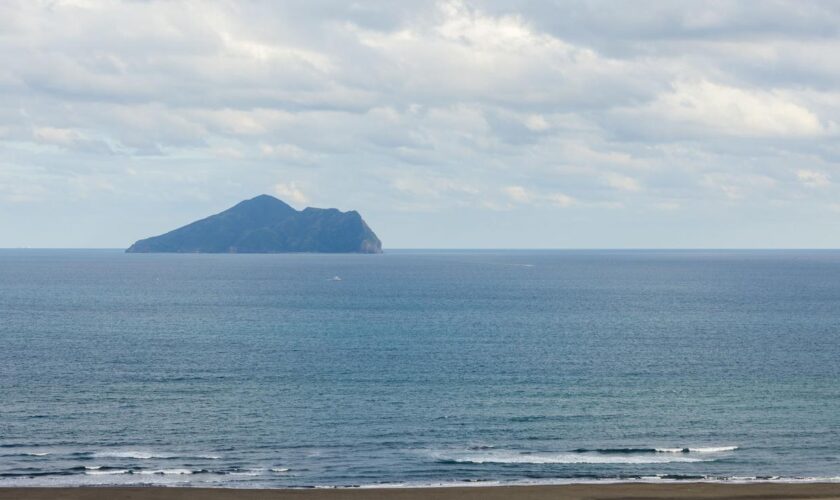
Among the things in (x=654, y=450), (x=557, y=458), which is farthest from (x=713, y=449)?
(x=557, y=458)

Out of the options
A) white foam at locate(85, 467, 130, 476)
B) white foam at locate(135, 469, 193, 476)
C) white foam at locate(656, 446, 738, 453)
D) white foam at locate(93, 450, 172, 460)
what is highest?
white foam at locate(93, 450, 172, 460)

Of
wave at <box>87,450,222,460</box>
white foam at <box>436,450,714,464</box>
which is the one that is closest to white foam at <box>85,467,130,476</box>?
wave at <box>87,450,222,460</box>

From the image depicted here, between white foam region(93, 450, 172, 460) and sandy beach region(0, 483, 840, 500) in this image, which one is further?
white foam region(93, 450, 172, 460)

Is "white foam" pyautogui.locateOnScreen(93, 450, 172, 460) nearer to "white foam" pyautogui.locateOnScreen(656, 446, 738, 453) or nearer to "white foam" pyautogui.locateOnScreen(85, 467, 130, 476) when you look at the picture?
"white foam" pyautogui.locateOnScreen(85, 467, 130, 476)

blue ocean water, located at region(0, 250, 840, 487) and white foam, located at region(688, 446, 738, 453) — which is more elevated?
blue ocean water, located at region(0, 250, 840, 487)

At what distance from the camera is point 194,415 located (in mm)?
73188

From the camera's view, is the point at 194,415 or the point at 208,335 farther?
the point at 208,335

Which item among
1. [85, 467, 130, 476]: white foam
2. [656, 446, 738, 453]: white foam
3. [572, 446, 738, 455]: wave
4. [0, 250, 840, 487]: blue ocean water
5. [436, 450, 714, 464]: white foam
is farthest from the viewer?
[656, 446, 738, 453]: white foam

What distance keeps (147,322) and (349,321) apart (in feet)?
95.1

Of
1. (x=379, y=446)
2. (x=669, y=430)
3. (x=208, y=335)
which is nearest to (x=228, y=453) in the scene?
(x=379, y=446)

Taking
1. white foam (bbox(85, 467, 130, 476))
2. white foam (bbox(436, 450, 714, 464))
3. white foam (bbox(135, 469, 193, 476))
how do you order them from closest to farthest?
white foam (bbox(85, 467, 130, 476)), white foam (bbox(135, 469, 193, 476)), white foam (bbox(436, 450, 714, 464))

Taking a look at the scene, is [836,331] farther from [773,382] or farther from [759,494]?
[759,494]

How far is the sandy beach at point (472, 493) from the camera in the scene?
52125 mm

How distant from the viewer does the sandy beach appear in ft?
171
